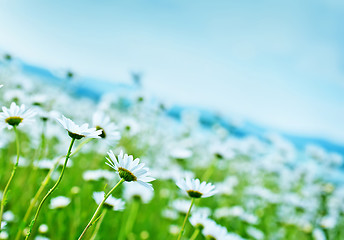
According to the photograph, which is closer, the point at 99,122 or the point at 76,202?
the point at 99,122

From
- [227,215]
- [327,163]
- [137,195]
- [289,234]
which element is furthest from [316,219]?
[137,195]

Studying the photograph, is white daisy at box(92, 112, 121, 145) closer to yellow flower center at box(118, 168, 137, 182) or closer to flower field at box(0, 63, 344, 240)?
flower field at box(0, 63, 344, 240)

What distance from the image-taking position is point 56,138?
316 centimetres

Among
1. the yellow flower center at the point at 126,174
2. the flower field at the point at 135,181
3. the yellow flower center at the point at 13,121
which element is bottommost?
the flower field at the point at 135,181

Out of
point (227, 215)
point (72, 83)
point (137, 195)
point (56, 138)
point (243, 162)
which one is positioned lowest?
point (243, 162)

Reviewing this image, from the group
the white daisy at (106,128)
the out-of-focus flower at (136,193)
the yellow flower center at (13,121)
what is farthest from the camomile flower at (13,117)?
the out-of-focus flower at (136,193)

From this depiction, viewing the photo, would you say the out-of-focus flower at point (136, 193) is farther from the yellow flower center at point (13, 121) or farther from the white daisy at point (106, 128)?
the yellow flower center at point (13, 121)

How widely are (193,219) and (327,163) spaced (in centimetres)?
310

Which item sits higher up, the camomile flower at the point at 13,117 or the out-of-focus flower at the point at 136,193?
the camomile flower at the point at 13,117

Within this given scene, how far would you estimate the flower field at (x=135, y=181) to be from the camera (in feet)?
A: 2.97

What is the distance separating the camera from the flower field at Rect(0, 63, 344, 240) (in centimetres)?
91

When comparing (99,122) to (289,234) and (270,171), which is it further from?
(270,171)

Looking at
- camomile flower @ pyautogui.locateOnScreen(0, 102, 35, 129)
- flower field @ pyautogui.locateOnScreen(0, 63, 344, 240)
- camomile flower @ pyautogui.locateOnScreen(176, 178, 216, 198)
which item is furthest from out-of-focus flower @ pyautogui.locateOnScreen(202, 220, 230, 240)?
camomile flower @ pyautogui.locateOnScreen(0, 102, 35, 129)

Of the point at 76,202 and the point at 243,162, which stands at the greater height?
the point at 76,202
